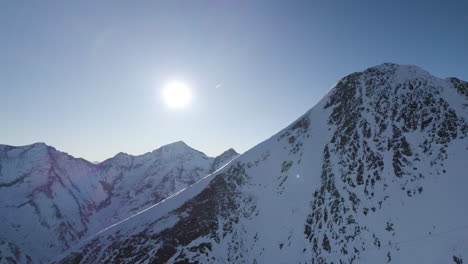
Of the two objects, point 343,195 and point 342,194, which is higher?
point 342,194

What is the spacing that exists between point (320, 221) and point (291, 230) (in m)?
5.14

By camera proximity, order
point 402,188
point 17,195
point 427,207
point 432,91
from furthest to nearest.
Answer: point 17,195
point 432,91
point 402,188
point 427,207

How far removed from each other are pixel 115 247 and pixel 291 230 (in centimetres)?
3464

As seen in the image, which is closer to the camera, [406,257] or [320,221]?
[406,257]

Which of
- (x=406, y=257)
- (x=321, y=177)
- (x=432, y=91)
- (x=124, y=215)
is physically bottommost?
(x=406, y=257)

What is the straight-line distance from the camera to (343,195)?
128 feet

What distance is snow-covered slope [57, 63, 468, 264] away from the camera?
30.4 m

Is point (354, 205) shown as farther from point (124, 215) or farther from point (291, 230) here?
point (124, 215)

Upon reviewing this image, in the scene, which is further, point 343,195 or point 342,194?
point 342,194

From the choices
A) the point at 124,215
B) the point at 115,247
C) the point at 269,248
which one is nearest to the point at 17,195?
the point at 124,215

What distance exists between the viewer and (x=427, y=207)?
99.7 ft

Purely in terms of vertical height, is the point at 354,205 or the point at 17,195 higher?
the point at 17,195

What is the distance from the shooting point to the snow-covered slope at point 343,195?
30.4 metres

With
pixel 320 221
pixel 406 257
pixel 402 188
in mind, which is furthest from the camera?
pixel 320 221
